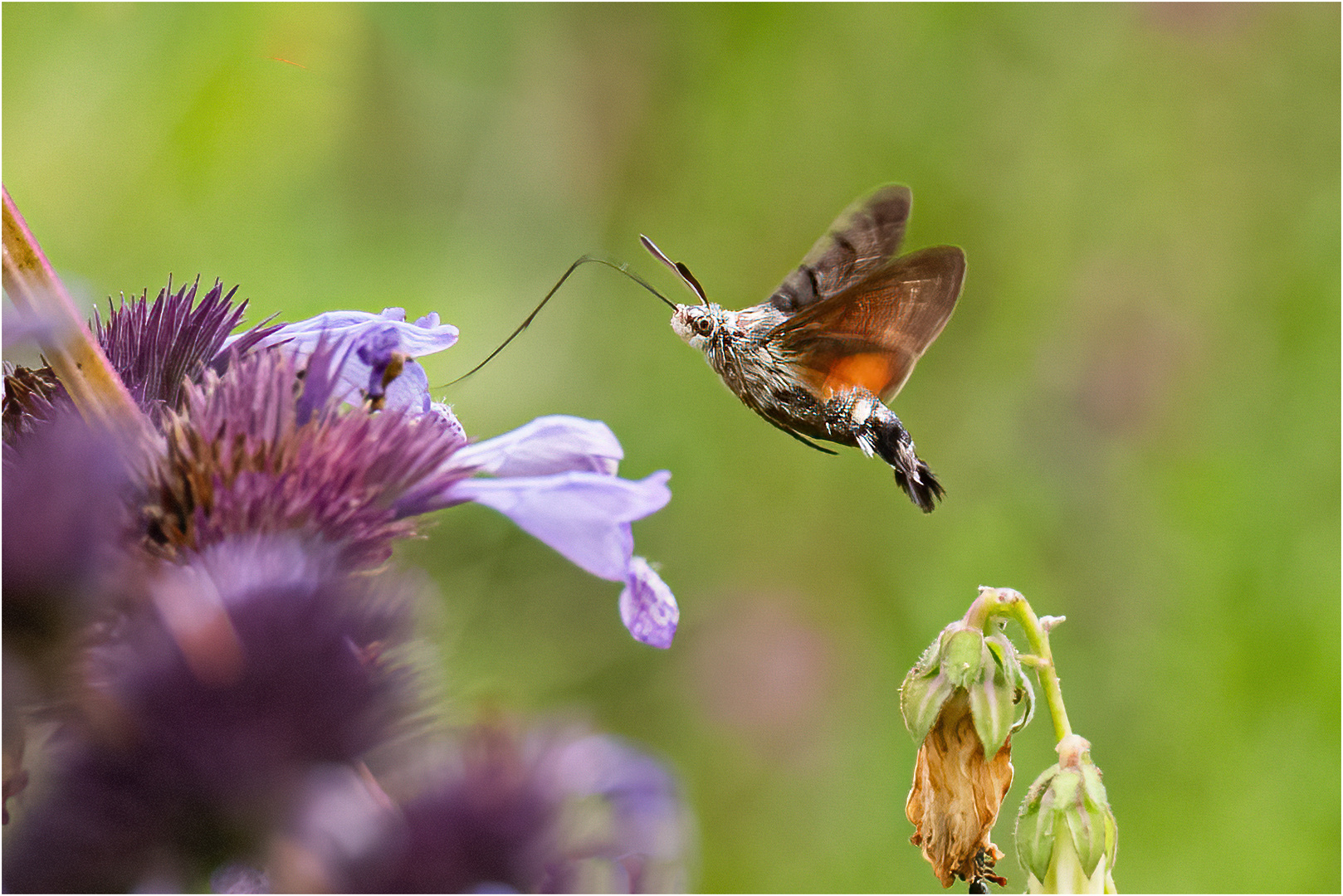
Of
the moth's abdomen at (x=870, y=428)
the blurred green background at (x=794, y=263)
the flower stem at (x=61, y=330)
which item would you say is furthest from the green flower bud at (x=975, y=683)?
the blurred green background at (x=794, y=263)

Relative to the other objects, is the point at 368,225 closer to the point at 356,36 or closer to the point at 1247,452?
the point at 356,36

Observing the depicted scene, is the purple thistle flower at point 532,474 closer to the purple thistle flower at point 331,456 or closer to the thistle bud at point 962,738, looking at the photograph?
the purple thistle flower at point 331,456

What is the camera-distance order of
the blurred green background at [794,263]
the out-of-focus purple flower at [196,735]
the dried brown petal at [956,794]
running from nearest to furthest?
the out-of-focus purple flower at [196,735] < the dried brown petal at [956,794] < the blurred green background at [794,263]

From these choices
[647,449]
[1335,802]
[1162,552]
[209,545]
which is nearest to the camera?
[209,545]

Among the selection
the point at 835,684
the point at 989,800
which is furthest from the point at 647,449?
the point at 989,800

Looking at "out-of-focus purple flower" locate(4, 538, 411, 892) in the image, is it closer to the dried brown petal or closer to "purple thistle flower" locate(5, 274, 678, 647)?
"purple thistle flower" locate(5, 274, 678, 647)

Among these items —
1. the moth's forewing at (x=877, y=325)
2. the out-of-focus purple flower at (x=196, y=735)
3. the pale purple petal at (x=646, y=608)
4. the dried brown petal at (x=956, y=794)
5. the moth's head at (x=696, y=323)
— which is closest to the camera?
the out-of-focus purple flower at (x=196, y=735)
